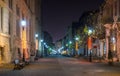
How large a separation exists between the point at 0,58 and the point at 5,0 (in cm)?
852

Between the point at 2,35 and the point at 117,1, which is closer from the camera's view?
the point at 2,35

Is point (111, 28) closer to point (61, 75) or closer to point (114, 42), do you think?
point (114, 42)

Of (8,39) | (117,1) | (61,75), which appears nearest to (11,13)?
(8,39)

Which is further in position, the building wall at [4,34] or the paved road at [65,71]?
the building wall at [4,34]

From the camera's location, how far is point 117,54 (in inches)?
2820

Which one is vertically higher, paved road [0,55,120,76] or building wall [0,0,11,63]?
building wall [0,0,11,63]

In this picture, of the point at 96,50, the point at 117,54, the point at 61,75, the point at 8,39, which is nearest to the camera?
the point at 61,75

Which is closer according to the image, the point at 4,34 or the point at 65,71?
the point at 65,71

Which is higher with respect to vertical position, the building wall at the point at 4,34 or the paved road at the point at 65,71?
the building wall at the point at 4,34

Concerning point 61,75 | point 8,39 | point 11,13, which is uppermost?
point 11,13

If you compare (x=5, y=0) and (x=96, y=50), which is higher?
(x=5, y=0)

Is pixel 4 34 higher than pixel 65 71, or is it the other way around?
pixel 4 34

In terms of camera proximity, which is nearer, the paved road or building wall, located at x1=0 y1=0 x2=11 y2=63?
the paved road

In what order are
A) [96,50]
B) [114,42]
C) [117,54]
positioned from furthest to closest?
[96,50] → [114,42] → [117,54]
